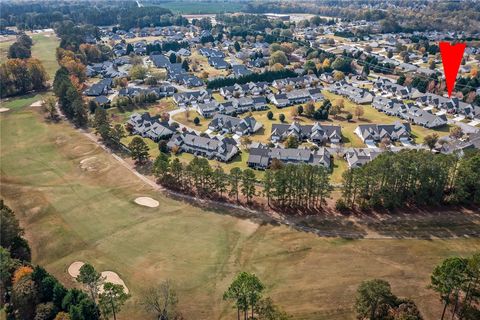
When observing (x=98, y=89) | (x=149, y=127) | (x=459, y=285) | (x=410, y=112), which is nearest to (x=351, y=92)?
(x=410, y=112)

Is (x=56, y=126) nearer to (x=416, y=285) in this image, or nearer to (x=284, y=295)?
(x=284, y=295)

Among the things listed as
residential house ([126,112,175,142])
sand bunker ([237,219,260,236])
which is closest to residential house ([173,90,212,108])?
residential house ([126,112,175,142])

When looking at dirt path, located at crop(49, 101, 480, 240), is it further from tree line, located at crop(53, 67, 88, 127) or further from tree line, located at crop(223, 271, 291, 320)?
tree line, located at crop(53, 67, 88, 127)

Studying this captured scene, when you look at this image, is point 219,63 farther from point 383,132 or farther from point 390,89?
point 383,132

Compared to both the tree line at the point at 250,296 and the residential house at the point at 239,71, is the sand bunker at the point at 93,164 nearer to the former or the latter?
the tree line at the point at 250,296

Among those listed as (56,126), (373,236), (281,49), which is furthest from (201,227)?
(281,49)
